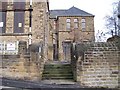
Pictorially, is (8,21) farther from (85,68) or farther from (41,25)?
(85,68)

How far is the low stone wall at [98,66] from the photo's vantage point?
11.7 m

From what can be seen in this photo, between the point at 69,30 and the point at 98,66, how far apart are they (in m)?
33.2

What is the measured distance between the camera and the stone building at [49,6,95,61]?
43156 millimetres

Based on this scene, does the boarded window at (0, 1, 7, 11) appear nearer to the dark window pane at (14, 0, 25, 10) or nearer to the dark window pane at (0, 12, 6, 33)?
the dark window pane at (0, 12, 6, 33)

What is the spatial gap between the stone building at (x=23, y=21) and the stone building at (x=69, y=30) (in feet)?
72.3

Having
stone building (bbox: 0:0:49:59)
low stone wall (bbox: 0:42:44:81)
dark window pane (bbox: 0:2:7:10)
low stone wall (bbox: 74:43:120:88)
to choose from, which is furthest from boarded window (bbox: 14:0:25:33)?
low stone wall (bbox: 74:43:120:88)

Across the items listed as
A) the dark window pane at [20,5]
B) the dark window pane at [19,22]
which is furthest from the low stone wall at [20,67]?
the dark window pane at [20,5]

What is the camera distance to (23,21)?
2036cm

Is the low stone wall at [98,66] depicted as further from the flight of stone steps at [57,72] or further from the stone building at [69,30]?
the stone building at [69,30]

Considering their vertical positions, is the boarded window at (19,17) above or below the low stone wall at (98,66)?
above

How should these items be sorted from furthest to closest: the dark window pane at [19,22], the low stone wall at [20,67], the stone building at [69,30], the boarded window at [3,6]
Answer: the stone building at [69,30] → the boarded window at [3,6] → the dark window pane at [19,22] → the low stone wall at [20,67]

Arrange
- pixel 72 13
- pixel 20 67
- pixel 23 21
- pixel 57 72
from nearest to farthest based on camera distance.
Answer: pixel 20 67
pixel 57 72
pixel 23 21
pixel 72 13

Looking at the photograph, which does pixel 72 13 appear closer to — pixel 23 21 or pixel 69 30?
pixel 69 30

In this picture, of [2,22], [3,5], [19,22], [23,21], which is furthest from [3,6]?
[23,21]
